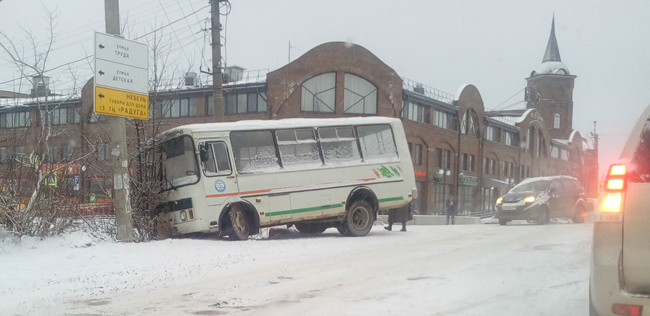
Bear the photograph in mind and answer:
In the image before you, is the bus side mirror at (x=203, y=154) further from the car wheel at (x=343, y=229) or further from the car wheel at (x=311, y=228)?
the car wheel at (x=343, y=229)

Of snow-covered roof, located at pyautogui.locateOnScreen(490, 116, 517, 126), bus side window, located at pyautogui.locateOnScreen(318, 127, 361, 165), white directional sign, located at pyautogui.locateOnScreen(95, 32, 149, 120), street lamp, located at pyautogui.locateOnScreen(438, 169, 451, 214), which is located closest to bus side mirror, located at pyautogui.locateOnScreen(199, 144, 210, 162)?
white directional sign, located at pyautogui.locateOnScreen(95, 32, 149, 120)

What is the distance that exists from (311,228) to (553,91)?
61771mm

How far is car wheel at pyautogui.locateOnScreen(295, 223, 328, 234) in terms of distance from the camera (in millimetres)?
16656

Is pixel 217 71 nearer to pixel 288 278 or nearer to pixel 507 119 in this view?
pixel 288 278

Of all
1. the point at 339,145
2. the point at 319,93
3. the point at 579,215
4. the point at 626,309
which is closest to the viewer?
the point at 626,309

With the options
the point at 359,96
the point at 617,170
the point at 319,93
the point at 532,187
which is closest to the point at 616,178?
the point at 617,170

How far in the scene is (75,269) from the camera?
9188mm

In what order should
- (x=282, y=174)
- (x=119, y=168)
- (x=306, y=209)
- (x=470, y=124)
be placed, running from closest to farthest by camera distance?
(x=119, y=168) → (x=282, y=174) → (x=306, y=209) → (x=470, y=124)

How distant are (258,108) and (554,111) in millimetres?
44517

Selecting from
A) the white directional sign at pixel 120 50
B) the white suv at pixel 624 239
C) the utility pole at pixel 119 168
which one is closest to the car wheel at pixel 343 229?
the utility pole at pixel 119 168

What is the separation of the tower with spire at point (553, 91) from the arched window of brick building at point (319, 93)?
36075 millimetres

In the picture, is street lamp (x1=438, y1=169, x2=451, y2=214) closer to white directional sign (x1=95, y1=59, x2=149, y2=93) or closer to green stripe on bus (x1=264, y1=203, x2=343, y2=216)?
green stripe on bus (x1=264, y1=203, x2=343, y2=216)

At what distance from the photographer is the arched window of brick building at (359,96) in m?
42.3

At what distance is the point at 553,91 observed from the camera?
235 ft
